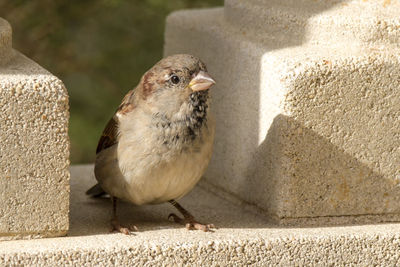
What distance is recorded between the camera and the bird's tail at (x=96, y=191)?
112 inches

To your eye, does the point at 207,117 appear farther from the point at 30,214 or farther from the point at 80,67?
the point at 80,67

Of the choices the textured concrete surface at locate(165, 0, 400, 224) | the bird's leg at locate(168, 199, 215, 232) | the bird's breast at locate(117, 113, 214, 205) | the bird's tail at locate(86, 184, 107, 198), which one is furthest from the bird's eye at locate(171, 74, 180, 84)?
the bird's tail at locate(86, 184, 107, 198)

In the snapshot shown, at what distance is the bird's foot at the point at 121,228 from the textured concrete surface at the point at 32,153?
0.19 m

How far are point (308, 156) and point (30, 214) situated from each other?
919 millimetres

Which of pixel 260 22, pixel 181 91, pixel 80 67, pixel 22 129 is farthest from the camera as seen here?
pixel 80 67

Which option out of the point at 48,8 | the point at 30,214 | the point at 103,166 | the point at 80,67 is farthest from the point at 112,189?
the point at 80,67

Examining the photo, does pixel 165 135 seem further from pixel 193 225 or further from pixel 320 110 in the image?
pixel 320 110

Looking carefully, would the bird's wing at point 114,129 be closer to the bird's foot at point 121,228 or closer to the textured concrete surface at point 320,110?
the bird's foot at point 121,228

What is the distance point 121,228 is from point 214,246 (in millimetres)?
320

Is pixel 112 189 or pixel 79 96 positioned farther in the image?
pixel 79 96

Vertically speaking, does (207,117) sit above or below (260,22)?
below

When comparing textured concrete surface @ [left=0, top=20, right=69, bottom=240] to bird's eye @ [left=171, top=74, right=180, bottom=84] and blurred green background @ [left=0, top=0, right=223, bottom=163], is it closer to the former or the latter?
bird's eye @ [left=171, top=74, right=180, bottom=84]

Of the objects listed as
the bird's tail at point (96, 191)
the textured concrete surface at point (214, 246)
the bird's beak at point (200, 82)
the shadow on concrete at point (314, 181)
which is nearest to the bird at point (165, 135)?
the bird's beak at point (200, 82)

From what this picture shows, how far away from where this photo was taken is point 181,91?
2393 millimetres
